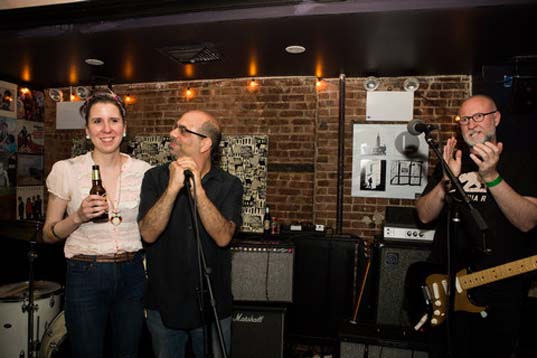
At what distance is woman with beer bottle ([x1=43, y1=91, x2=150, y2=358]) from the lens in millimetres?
1751

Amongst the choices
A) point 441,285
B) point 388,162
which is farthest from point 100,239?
point 388,162

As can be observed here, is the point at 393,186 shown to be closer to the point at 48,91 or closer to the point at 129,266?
the point at 129,266

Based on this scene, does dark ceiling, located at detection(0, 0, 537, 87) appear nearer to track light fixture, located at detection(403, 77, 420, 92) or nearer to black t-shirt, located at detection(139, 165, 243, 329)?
track light fixture, located at detection(403, 77, 420, 92)

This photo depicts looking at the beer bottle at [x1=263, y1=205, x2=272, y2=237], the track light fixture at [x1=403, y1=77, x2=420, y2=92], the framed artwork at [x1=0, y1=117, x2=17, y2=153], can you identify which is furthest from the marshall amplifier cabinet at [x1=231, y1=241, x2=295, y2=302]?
the framed artwork at [x1=0, y1=117, x2=17, y2=153]

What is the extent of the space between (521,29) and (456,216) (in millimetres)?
1828

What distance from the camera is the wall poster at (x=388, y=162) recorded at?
12.9 feet

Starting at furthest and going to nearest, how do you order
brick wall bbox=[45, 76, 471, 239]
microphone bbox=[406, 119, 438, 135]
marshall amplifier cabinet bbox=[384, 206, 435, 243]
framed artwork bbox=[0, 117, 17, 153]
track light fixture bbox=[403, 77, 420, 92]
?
framed artwork bbox=[0, 117, 17, 153] < brick wall bbox=[45, 76, 471, 239] < track light fixture bbox=[403, 77, 420, 92] < marshall amplifier cabinet bbox=[384, 206, 435, 243] < microphone bbox=[406, 119, 438, 135]

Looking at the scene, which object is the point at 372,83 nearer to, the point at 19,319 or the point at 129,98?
the point at 129,98

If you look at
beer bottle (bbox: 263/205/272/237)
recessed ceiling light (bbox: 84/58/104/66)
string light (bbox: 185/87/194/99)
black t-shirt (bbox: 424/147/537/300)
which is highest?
recessed ceiling light (bbox: 84/58/104/66)

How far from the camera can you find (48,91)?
483 centimetres

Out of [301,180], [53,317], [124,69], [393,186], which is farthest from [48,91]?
[393,186]

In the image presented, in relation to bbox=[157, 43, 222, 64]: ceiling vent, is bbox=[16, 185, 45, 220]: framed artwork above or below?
below

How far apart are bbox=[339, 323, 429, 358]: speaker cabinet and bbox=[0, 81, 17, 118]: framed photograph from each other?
14.4 ft

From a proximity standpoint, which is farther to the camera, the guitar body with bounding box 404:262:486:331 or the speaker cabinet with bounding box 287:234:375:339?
the speaker cabinet with bounding box 287:234:375:339
